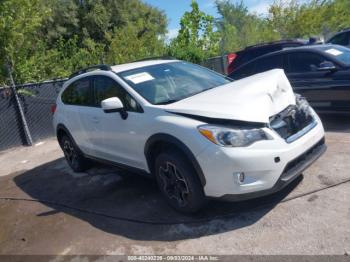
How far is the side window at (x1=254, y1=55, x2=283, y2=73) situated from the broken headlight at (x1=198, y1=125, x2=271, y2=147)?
421 centimetres

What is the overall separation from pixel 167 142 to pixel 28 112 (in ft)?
22.9

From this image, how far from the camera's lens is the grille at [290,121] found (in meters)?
3.74

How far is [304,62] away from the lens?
23.0ft

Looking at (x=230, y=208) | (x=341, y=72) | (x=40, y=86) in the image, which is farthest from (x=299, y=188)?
(x=40, y=86)

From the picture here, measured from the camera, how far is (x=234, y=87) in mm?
4402

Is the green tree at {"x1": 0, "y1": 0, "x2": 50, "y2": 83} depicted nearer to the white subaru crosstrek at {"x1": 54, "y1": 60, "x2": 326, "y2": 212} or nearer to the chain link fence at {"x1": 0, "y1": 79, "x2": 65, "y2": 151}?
the chain link fence at {"x1": 0, "y1": 79, "x2": 65, "y2": 151}

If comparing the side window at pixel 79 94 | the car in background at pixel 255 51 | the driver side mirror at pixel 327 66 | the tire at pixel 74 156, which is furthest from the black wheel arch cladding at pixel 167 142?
the car in background at pixel 255 51

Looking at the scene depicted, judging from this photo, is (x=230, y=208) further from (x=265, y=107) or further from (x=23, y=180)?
(x=23, y=180)

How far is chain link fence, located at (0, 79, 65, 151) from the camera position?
370 inches

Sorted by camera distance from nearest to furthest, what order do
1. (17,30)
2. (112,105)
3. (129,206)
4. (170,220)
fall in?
(170,220)
(112,105)
(129,206)
(17,30)

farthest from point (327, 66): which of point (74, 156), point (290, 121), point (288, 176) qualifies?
point (74, 156)

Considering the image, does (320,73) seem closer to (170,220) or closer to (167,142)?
(167,142)

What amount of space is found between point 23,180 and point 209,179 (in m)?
4.66

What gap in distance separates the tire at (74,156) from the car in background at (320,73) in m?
4.09
